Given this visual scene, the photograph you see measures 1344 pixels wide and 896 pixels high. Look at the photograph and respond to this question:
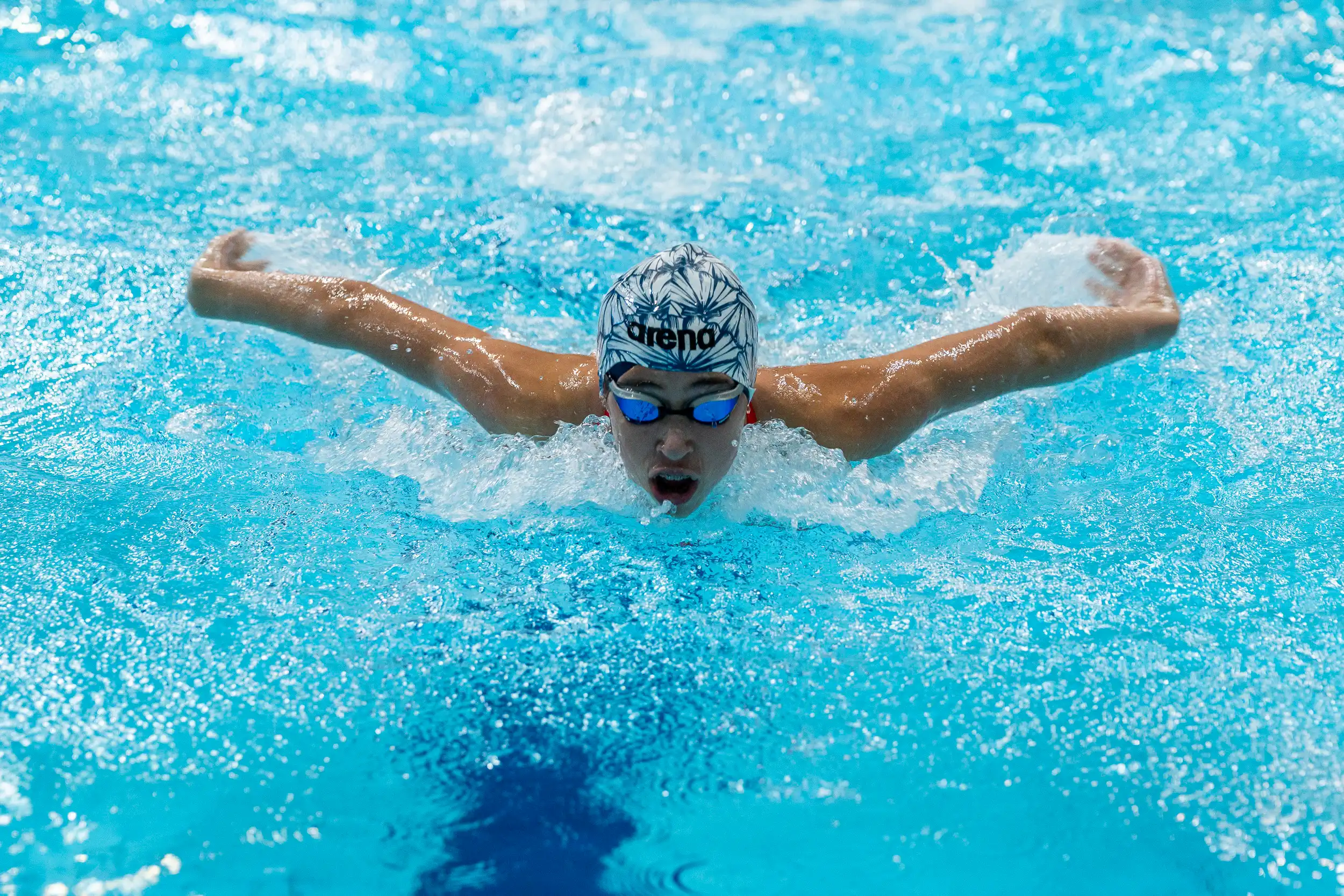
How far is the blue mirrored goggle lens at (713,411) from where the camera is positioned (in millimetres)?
3090

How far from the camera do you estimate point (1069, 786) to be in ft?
8.38

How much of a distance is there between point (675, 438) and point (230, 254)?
6.24ft

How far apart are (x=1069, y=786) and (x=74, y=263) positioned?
4146 millimetres

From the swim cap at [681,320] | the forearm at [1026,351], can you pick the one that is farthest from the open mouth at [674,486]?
the forearm at [1026,351]

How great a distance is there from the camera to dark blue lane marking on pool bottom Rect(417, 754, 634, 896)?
2.38 m

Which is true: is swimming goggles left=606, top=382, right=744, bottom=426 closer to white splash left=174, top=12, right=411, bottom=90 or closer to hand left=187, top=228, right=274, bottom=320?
hand left=187, top=228, right=274, bottom=320

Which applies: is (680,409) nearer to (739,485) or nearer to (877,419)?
(739,485)

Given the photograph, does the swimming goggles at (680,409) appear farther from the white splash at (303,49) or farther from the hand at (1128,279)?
the white splash at (303,49)

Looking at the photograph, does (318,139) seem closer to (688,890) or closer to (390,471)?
(390,471)

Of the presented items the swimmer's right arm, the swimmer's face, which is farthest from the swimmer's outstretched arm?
the swimmer's right arm

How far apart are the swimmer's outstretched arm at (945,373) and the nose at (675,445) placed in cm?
42

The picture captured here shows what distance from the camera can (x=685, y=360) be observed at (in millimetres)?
3059

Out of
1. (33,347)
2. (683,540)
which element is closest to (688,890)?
(683,540)

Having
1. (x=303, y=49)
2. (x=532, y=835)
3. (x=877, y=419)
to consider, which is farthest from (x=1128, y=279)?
(x=303, y=49)
